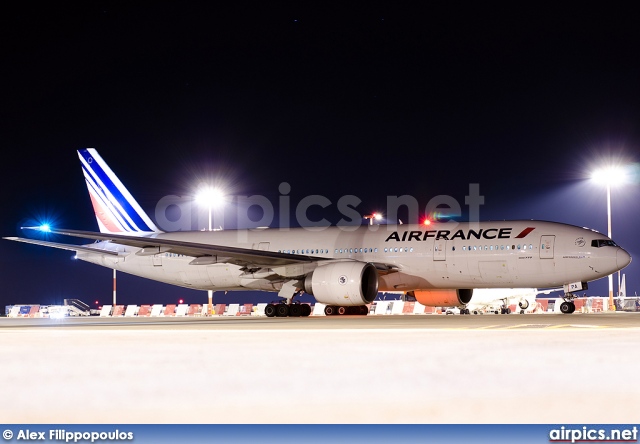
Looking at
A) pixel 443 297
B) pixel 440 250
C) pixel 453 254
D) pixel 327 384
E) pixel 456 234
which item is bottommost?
pixel 327 384

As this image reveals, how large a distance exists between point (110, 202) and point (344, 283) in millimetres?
14249

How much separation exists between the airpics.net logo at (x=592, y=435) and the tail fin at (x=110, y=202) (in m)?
32.0

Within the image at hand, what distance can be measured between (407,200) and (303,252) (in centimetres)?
612

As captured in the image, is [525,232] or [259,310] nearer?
[525,232]

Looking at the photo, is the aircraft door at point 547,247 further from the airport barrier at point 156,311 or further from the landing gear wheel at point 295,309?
the airport barrier at point 156,311

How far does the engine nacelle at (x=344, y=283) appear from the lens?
84.3 ft

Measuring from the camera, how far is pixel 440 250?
27.7 meters

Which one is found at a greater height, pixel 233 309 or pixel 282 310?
pixel 282 310

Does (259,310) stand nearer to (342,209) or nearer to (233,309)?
(233,309)

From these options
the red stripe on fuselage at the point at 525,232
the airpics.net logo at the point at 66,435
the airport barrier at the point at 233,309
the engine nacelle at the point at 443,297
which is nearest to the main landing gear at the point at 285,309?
the engine nacelle at the point at 443,297

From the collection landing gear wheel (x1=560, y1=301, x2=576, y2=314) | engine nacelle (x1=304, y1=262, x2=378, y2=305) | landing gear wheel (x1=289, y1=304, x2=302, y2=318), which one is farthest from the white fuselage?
engine nacelle (x1=304, y1=262, x2=378, y2=305)

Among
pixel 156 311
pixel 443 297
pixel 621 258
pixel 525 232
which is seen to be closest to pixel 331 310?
pixel 443 297

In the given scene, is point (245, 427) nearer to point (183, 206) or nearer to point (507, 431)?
point (507, 431)

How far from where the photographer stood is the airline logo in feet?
89.7
